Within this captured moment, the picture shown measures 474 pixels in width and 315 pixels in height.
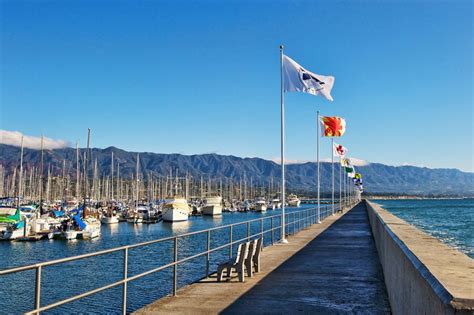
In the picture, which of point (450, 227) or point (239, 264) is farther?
point (450, 227)

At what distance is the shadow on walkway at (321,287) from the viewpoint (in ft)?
28.4

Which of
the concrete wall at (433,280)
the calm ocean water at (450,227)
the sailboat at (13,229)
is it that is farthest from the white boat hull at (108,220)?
the concrete wall at (433,280)

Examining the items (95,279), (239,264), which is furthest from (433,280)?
(95,279)

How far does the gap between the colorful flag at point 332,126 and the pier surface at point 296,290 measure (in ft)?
46.3

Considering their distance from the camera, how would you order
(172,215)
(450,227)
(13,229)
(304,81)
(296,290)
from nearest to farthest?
1. (296,290)
2. (304,81)
3. (13,229)
4. (450,227)
5. (172,215)

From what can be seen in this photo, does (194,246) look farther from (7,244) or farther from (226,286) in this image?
(226,286)

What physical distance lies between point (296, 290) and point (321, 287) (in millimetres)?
663

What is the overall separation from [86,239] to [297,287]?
4211 cm

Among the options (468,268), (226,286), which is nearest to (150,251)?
(226,286)

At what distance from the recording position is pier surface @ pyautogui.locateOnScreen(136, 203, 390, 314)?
866 cm

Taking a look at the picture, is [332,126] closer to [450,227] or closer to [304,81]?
[304,81]

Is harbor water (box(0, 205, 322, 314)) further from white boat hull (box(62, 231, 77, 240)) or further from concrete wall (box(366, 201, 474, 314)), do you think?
concrete wall (box(366, 201, 474, 314))

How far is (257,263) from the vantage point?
492 inches

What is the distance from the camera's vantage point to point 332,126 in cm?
2908
